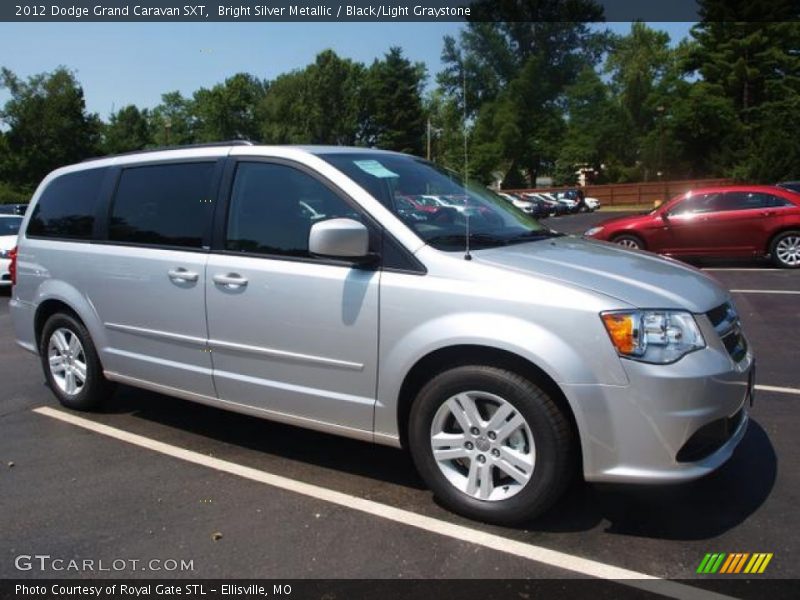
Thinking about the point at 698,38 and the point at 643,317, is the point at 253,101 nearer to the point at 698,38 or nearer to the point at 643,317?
the point at 698,38

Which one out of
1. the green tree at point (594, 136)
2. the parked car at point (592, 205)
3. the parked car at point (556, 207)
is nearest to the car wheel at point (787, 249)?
the parked car at point (556, 207)

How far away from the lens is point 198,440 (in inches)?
185

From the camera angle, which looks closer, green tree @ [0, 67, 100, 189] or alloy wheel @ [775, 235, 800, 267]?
alloy wheel @ [775, 235, 800, 267]

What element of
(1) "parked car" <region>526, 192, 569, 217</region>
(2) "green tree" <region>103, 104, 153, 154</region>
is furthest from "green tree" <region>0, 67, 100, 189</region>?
(1) "parked car" <region>526, 192, 569, 217</region>

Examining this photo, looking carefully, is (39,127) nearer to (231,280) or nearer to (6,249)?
(6,249)

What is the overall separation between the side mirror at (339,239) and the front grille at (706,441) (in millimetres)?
1729

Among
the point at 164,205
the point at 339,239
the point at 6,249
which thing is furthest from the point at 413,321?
the point at 6,249

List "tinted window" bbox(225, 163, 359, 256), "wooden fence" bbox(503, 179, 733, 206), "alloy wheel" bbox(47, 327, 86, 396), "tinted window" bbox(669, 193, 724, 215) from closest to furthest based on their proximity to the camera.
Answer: "tinted window" bbox(225, 163, 359, 256) < "alloy wheel" bbox(47, 327, 86, 396) < "tinted window" bbox(669, 193, 724, 215) < "wooden fence" bbox(503, 179, 733, 206)

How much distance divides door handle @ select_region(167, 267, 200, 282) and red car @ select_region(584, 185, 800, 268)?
380 inches

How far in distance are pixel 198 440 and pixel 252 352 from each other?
1.06 metres

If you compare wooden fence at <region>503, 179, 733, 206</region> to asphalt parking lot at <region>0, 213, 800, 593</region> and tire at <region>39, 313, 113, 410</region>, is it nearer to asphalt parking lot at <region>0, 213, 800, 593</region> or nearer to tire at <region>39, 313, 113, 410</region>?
tire at <region>39, 313, 113, 410</region>

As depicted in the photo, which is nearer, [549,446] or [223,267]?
[549,446]

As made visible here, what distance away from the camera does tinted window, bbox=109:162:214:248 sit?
436cm

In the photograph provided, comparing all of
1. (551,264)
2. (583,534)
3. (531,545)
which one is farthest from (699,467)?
(551,264)
